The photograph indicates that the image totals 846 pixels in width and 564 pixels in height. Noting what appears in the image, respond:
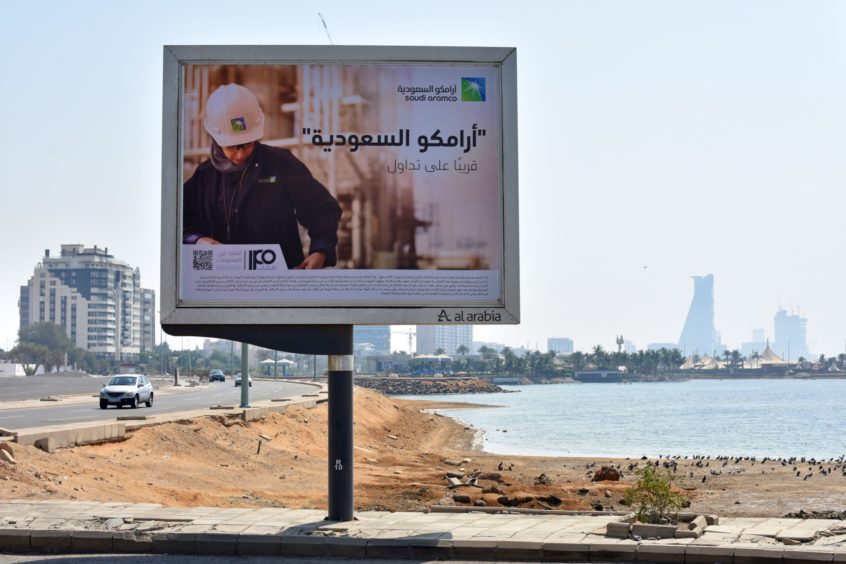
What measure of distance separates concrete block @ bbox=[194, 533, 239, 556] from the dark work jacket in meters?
3.41

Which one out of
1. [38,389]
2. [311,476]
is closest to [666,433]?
[38,389]

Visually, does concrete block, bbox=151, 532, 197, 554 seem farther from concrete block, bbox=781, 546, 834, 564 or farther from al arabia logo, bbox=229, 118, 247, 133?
concrete block, bbox=781, 546, 834, 564

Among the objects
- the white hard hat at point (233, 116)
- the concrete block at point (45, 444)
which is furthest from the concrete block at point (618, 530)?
the concrete block at point (45, 444)

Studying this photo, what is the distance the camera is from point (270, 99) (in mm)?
13773

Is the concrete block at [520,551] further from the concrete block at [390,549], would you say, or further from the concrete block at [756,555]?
the concrete block at [756,555]

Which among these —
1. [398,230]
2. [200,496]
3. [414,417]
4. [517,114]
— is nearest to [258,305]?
[398,230]

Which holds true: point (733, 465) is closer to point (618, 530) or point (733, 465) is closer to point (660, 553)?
point (618, 530)

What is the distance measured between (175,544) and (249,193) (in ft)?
14.3

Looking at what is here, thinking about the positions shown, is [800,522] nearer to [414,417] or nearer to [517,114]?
[517,114]

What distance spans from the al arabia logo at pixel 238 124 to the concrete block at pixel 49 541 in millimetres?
5234

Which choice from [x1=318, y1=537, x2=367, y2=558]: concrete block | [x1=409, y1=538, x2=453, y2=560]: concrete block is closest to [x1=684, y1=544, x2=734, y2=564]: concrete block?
[x1=409, y1=538, x2=453, y2=560]: concrete block

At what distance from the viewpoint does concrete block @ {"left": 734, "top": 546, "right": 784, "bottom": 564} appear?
11.0 meters

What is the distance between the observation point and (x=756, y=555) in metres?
11.0

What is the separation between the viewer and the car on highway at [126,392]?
145ft
